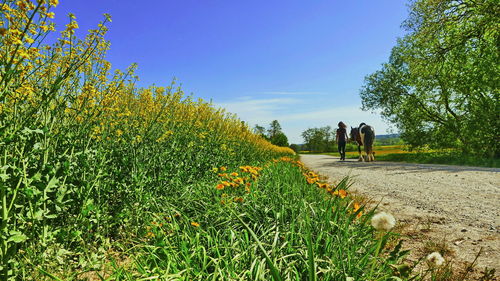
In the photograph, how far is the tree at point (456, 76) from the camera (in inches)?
575

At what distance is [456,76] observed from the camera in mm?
16797

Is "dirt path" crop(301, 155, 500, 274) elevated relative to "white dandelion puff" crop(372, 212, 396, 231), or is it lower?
lower

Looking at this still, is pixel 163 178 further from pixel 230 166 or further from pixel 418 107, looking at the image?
pixel 418 107

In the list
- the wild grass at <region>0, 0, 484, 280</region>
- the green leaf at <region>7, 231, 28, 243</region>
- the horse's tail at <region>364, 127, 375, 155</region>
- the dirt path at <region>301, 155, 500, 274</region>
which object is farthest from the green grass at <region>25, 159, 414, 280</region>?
the horse's tail at <region>364, 127, 375, 155</region>

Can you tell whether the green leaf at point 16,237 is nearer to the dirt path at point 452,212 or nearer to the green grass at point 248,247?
the green grass at point 248,247

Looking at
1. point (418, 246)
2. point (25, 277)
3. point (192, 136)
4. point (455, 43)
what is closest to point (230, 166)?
point (192, 136)

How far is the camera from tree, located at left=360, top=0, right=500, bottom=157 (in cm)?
1461

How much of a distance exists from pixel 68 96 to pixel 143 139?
1.10m

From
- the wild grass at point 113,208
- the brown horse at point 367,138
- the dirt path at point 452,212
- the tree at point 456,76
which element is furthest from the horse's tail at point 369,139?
the wild grass at point 113,208

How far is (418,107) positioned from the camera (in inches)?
776

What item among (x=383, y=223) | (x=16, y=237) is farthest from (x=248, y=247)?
(x=16, y=237)

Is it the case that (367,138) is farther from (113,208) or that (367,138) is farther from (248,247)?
(248,247)

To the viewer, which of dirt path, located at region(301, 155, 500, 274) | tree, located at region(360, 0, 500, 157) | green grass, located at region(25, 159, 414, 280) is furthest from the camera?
tree, located at region(360, 0, 500, 157)

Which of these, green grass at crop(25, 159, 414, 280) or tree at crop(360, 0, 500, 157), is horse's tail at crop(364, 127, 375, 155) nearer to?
tree at crop(360, 0, 500, 157)
